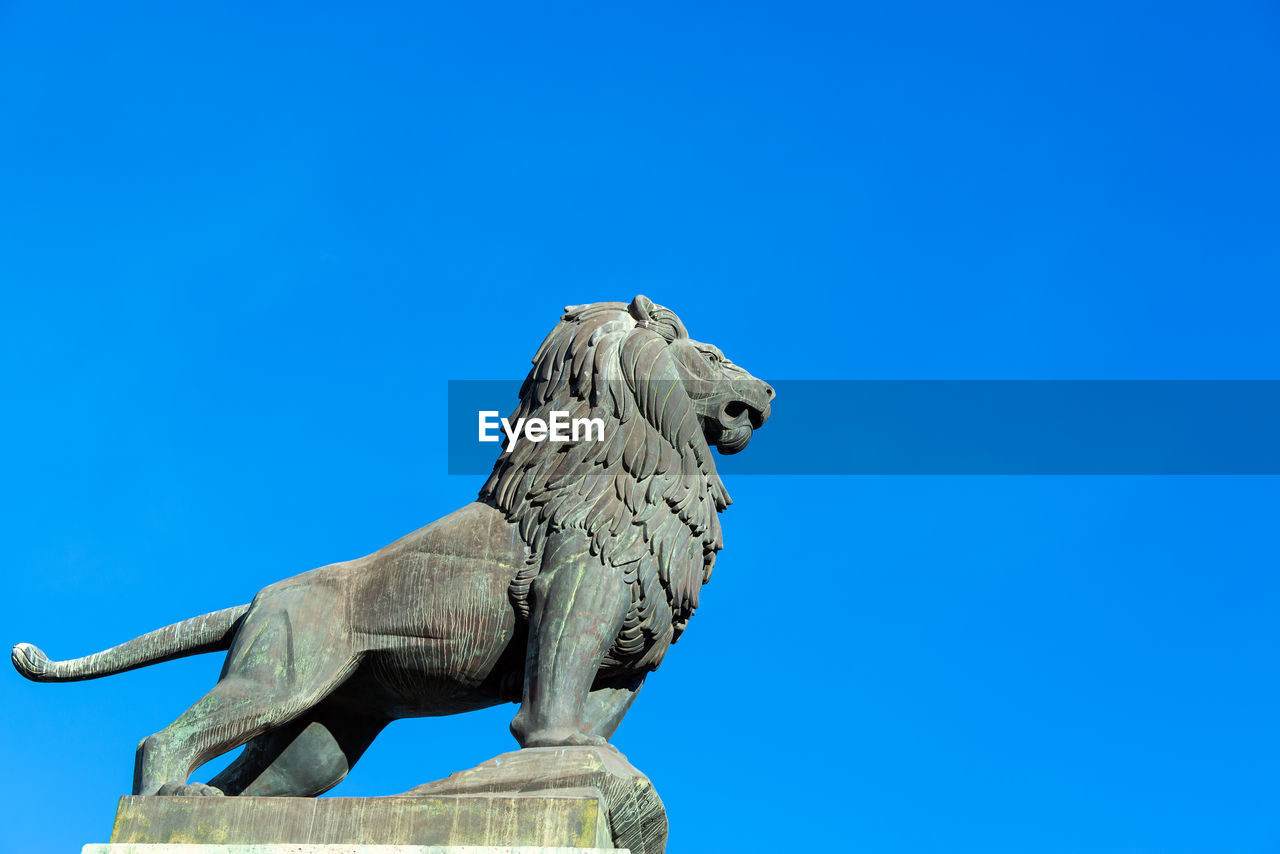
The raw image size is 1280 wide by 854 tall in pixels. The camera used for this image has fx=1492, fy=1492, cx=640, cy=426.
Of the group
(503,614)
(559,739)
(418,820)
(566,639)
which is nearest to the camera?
(418,820)

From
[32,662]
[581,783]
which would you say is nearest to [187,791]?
[32,662]

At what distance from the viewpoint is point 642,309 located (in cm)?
856

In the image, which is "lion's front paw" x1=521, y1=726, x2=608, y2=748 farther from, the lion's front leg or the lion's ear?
the lion's ear

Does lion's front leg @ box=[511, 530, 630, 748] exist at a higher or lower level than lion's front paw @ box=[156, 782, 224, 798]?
higher

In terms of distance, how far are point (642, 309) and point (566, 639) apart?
2.11 metres

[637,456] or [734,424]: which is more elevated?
[734,424]

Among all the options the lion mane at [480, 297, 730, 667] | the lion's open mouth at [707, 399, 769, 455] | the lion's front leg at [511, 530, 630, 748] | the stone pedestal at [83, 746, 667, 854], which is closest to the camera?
the stone pedestal at [83, 746, 667, 854]

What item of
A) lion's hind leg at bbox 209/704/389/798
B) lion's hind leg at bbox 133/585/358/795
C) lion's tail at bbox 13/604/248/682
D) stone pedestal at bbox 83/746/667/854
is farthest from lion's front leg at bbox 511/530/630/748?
lion's tail at bbox 13/604/248/682

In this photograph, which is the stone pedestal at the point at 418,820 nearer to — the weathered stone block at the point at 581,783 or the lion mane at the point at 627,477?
the weathered stone block at the point at 581,783

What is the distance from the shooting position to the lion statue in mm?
7418

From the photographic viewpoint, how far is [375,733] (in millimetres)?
8250

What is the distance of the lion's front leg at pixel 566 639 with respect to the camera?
7.33m

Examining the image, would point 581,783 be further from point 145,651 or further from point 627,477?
point 145,651

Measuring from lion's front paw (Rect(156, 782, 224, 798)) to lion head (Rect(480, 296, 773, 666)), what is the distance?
5.66ft
